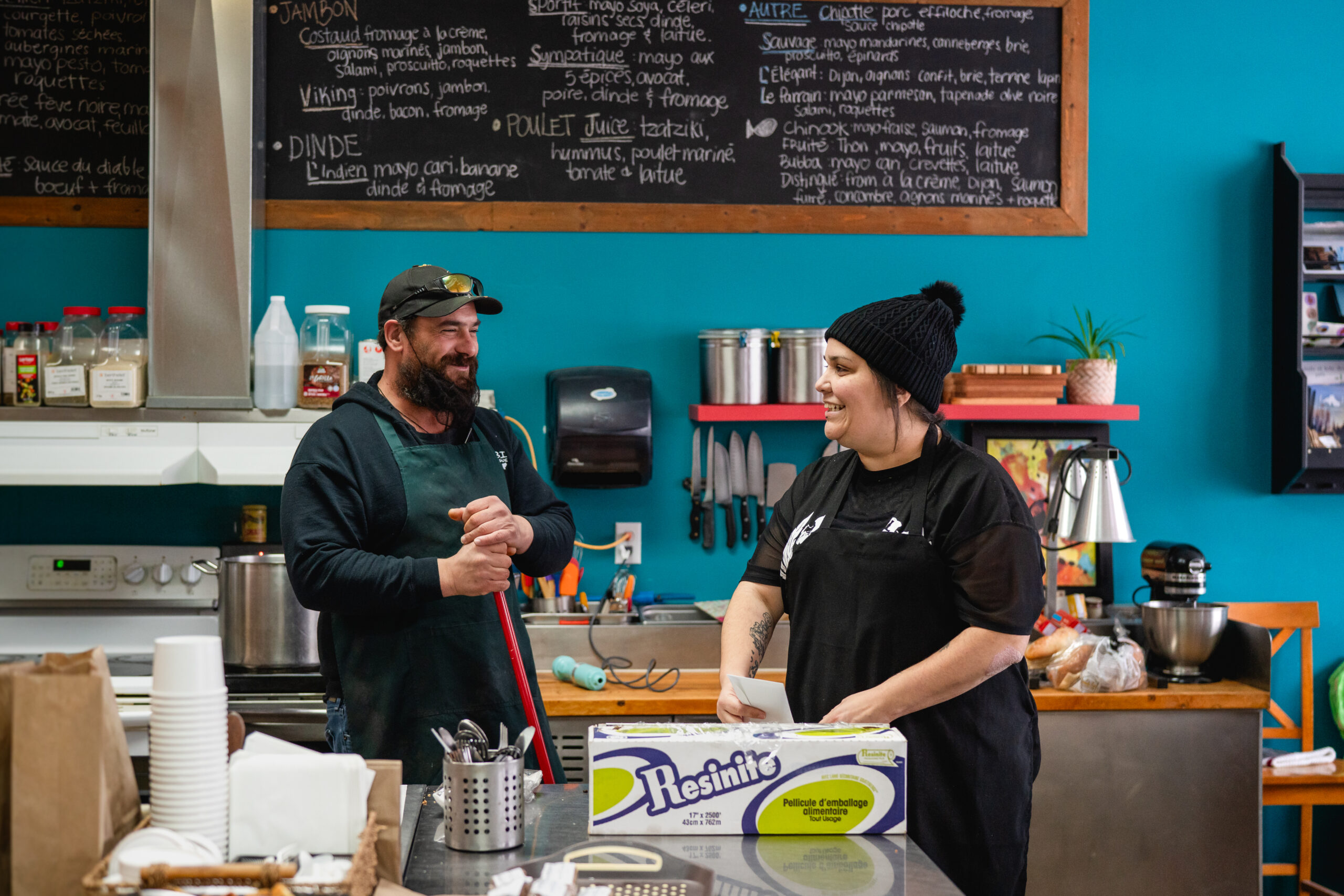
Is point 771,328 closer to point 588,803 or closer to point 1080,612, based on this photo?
point 1080,612

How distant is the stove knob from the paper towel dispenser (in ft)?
3.99

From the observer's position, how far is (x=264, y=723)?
2791mm

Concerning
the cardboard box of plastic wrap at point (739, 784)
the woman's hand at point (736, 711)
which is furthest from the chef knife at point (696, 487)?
the cardboard box of plastic wrap at point (739, 784)

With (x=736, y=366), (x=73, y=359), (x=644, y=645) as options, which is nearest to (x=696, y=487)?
(x=736, y=366)

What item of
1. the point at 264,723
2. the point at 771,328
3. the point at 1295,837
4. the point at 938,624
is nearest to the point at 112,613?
the point at 264,723

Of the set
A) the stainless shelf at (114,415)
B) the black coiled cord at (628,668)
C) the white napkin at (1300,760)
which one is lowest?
the white napkin at (1300,760)

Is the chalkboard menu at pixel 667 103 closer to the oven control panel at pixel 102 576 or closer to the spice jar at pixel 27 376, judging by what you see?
the spice jar at pixel 27 376

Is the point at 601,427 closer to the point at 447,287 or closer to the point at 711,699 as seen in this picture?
the point at 711,699

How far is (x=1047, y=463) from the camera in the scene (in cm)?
369

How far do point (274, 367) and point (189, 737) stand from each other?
2194mm

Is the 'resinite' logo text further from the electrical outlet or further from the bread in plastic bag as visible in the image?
the electrical outlet

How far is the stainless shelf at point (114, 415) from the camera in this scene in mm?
3137

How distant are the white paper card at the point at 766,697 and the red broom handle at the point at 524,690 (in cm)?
36

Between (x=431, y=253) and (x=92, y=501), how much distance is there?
135 centimetres
